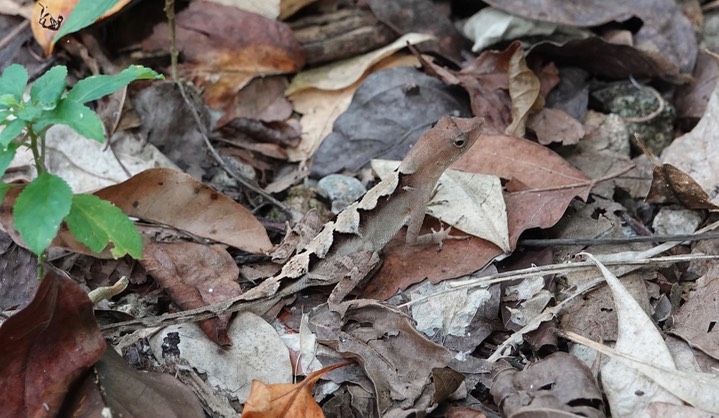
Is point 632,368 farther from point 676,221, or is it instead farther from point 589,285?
point 676,221

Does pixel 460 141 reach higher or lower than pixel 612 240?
higher

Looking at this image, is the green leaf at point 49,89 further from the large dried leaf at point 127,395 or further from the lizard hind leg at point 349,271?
the lizard hind leg at point 349,271

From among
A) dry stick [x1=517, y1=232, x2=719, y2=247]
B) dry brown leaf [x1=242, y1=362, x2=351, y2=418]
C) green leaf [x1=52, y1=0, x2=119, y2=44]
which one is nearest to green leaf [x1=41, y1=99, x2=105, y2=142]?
green leaf [x1=52, y1=0, x2=119, y2=44]

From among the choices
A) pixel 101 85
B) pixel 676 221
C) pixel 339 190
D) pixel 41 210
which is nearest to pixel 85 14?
pixel 101 85

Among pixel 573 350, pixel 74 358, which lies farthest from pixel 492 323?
pixel 74 358

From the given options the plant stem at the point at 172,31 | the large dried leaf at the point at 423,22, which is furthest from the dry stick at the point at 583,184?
the plant stem at the point at 172,31

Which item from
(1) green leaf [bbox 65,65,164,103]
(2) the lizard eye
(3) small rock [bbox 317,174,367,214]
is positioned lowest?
(3) small rock [bbox 317,174,367,214]

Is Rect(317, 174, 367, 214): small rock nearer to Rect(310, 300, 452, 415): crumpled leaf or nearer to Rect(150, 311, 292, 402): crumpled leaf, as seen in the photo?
Rect(310, 300, 452, 415): crumpled leaf
